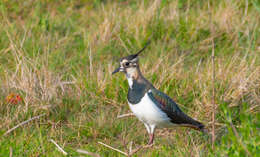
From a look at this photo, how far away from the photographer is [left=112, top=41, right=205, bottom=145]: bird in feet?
13.9

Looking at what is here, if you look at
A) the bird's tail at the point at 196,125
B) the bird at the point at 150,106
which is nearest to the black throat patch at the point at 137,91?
the bird at the point at 150,106

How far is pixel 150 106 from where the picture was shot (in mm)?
4223

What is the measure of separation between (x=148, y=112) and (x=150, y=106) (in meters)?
0.06

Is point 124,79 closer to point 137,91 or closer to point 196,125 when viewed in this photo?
point 137,91

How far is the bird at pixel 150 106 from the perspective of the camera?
423 cm

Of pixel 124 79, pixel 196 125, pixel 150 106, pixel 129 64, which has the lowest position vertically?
pixel 196 125

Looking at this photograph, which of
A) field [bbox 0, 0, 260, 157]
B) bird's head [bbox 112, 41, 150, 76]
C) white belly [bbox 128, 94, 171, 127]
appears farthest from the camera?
bird's head [bbox 112, 41, 150, 76]

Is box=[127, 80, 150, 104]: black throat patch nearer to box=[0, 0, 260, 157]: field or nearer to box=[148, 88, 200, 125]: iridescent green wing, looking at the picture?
box=[148, 88, 200, 125]: iridescent green wing

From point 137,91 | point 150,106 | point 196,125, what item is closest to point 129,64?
point 137,91

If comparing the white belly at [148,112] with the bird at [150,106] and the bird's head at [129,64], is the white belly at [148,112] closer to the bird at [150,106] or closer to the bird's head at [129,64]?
the bird at [150,106]

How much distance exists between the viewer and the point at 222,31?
261 inches

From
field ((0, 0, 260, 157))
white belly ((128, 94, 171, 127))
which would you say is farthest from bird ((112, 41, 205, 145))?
field ((0, 0, 260, 157))

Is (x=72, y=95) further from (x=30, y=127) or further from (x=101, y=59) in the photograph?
(x=101, y=59)

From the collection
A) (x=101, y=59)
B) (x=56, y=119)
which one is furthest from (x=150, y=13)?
(x=56, y=119)
